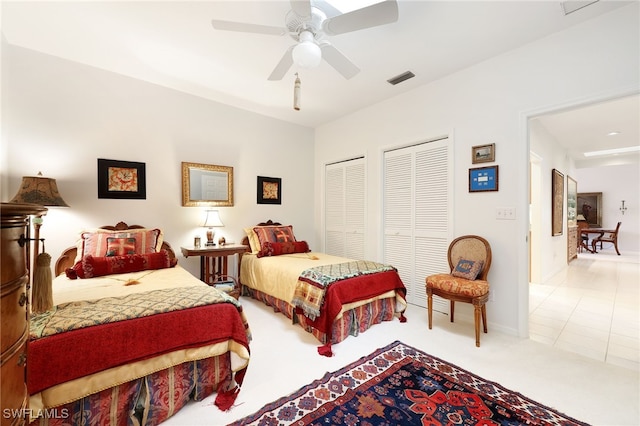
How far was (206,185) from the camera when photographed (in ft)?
12.8

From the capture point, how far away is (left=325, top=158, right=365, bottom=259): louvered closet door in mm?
4359

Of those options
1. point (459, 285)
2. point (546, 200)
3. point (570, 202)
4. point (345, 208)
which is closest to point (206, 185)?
point (345, 208)

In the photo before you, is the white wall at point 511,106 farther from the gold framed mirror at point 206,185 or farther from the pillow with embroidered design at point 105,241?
the pillow with embroidered design at point 105,241

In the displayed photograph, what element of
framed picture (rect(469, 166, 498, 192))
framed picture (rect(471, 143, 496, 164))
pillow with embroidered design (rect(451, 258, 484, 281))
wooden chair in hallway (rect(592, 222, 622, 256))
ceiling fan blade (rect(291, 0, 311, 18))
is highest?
ceiling fan blade (rect(291, 0, 311, 18))

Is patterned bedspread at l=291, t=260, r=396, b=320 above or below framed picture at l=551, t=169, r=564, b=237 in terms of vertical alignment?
below

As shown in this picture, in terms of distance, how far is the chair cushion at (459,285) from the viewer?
2.53 metres

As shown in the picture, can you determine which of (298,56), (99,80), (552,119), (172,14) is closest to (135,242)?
(99,80)

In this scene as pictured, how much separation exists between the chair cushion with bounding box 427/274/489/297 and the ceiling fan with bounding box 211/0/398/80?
2.28 metres

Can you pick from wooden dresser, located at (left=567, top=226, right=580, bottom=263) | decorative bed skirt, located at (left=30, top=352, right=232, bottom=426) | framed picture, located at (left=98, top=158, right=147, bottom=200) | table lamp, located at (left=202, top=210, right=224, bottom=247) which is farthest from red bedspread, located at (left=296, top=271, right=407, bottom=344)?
wooden dresser, located at (left=567, top=226, right=580, bottom=263)

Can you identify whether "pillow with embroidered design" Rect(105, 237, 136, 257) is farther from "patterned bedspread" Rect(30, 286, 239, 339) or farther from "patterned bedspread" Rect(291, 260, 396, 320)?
"patterned bedspread" Rect(291, 260, 396, 320)

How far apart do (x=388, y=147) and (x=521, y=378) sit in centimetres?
290

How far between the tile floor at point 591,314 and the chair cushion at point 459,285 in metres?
0.80

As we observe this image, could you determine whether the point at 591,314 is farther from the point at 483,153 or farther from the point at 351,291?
the point at 351,291

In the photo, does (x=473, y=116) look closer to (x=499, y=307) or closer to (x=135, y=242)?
(x=499, y=307)
